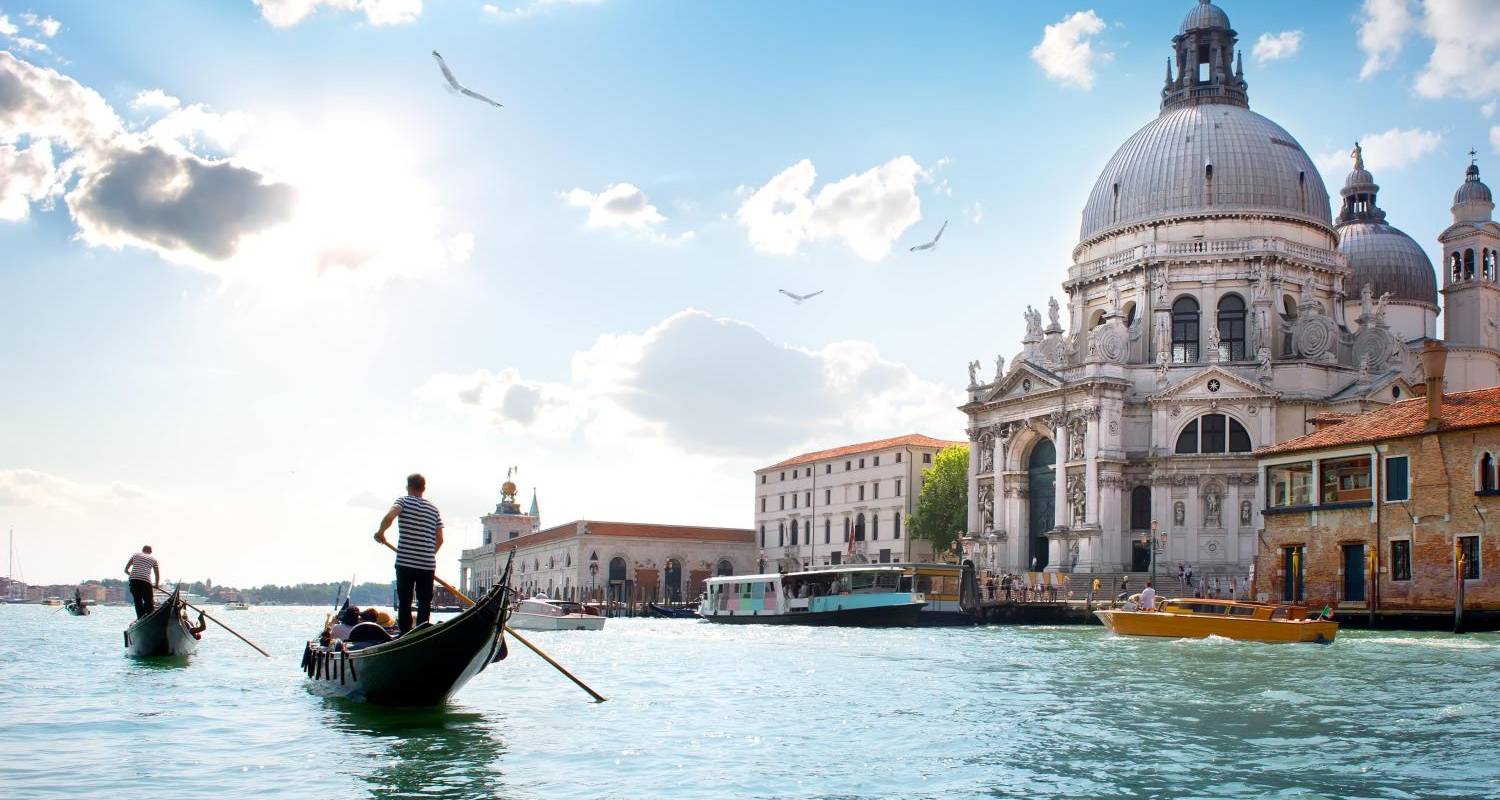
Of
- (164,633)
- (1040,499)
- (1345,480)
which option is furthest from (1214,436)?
(164,633)

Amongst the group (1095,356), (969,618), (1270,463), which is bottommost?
(969,618)

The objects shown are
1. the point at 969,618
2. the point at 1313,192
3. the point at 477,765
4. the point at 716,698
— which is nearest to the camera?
the point at 477,765

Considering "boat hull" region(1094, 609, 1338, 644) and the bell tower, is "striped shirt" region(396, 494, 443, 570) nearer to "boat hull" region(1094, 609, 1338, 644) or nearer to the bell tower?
"boat hull" region(1094, 609, 1338, 644)

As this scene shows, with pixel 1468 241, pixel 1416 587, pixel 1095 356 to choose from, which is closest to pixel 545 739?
pixel 1416 587

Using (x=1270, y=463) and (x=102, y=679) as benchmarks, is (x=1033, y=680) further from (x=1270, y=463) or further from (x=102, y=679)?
(x=1270, y=463)

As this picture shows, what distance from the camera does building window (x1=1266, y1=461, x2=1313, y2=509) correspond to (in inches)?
Result: 1291

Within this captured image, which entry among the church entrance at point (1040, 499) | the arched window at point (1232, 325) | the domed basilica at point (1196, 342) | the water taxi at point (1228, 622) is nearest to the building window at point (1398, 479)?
the water taxi at point (1228, 622)

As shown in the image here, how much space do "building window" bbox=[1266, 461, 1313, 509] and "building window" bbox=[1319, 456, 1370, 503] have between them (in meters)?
0.47

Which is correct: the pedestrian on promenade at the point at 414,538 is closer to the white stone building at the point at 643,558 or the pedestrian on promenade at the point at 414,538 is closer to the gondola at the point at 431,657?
the gondola at the point at 431,657

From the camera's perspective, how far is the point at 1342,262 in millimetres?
50250

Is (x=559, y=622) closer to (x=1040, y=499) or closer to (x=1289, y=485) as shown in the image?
(x=1040, y=499)

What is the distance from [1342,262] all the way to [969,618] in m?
21.5

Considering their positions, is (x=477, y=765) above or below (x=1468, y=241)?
below

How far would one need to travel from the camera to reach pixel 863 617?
126 ft
